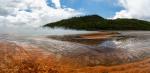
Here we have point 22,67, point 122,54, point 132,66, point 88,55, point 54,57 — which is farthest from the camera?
point 122,54

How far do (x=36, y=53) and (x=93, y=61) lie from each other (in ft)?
11.3

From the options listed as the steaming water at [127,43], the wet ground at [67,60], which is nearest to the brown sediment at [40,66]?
the wet ground at [67,60]

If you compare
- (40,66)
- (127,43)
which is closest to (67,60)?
(40,66)

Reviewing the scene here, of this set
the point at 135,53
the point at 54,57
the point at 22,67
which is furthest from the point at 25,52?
the point at 135,53

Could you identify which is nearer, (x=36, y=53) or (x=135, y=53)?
(x=36, y=53)

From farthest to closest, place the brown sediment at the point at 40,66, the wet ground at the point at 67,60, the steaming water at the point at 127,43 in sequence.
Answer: the steaming water at the point at 127,43
the wet ground at the point at 67,60
the brown sediment at the point at 40,66

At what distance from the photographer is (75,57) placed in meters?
15.9

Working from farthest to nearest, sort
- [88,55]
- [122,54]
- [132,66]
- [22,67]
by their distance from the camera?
[122,54] → [88,55] → [132,66] → [22,67]

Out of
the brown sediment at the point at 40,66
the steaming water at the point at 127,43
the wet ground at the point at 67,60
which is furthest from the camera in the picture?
the steaming water at the point at 127,43

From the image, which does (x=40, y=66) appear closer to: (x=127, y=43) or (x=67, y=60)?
(x=67, y=60)

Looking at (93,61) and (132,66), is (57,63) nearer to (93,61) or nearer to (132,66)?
(93,61)

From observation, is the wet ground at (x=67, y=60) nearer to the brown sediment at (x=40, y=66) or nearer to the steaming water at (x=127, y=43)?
the brown sediment at (x=40, y=66)

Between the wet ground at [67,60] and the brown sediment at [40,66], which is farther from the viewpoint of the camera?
the wet ground at [67,60]

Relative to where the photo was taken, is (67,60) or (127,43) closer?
(67,60)
